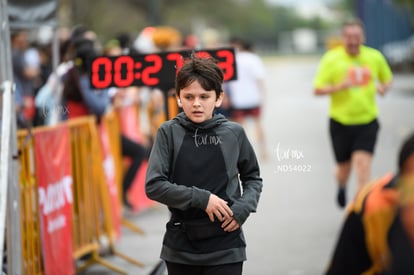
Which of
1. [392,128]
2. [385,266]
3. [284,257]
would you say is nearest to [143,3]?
[392,128]

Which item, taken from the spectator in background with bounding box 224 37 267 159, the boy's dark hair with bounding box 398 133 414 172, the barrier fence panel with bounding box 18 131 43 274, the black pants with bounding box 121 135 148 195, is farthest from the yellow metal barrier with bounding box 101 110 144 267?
the boy's dark hair with bounding box 398 133 414 172

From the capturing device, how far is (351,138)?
9.71 meters

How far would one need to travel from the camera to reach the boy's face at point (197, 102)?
4812 mm

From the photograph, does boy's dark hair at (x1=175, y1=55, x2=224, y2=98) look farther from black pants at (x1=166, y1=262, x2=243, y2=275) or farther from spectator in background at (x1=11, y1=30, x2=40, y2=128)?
spectator in background at (x1=11, y1=30, x2=40, y2=128)

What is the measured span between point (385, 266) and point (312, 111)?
25304 millimetres

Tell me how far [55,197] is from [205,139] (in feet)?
9.89

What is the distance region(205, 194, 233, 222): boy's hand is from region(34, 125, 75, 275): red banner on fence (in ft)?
9.27

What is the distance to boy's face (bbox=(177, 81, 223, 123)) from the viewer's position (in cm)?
481

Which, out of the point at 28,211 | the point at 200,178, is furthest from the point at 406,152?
the point at 28,211

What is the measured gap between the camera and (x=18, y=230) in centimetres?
647

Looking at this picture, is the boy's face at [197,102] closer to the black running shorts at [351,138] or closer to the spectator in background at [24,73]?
the black running shorts at [351,138]

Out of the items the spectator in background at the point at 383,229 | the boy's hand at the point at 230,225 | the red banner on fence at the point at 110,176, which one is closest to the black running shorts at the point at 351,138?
the red banner on fence at the point at 110,176

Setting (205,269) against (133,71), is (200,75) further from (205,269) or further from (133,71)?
(133,71)

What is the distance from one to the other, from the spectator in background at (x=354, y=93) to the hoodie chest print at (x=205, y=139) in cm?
493
